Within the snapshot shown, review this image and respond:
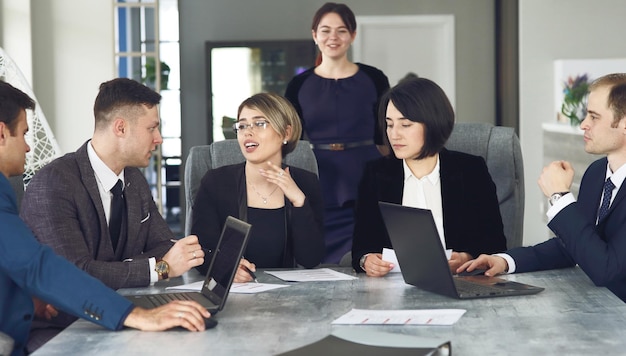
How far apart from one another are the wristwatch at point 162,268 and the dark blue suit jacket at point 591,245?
1.07m

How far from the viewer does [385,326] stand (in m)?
2.15

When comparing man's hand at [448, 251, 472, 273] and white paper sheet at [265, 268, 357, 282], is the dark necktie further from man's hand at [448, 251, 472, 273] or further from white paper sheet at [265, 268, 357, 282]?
white paper sheet at [265, 268, 357, 282]

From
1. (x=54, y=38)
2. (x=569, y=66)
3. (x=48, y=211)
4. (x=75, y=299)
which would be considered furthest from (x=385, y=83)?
(x=54, y=38)

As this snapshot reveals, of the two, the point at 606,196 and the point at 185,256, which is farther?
the point at 606,196

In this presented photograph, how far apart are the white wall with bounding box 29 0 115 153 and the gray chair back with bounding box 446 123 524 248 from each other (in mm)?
5561

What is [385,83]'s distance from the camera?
14.3ft

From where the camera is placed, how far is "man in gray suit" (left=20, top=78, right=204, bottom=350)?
9.08ft

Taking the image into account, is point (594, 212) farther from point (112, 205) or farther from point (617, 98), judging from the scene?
point (112, 205)

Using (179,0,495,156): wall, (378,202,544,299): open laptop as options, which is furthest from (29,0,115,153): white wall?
(378,202,544,299): open laptop

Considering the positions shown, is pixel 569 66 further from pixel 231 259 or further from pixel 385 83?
pixel 231 259

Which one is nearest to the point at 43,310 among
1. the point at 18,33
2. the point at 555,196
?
the point at 555,196

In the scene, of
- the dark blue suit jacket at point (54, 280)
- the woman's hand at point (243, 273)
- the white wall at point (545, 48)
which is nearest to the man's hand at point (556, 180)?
the woman's hand at point (243, 273)

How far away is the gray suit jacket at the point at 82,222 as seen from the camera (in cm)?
276

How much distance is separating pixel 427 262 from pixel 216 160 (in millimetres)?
1460
